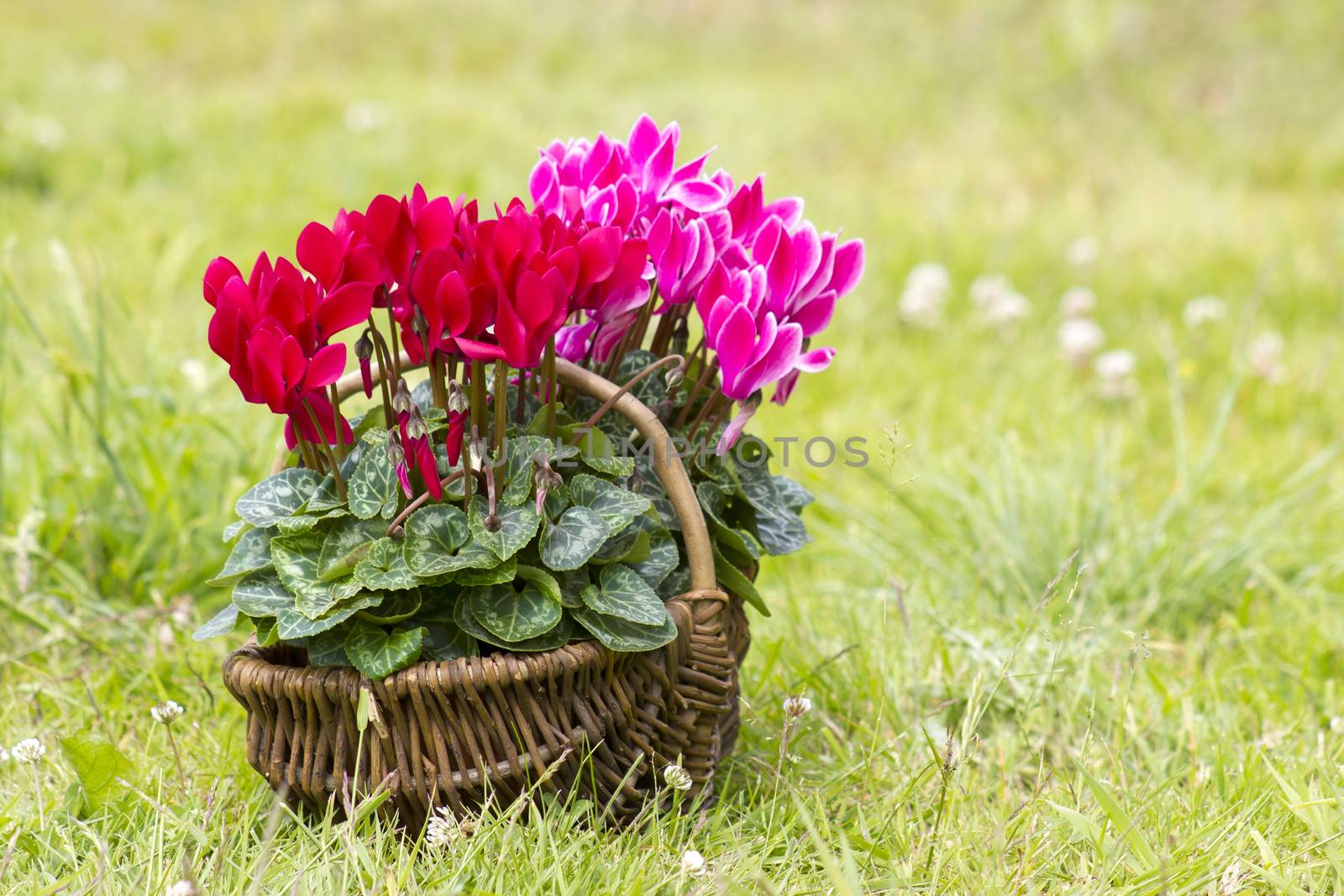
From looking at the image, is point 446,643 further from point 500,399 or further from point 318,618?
point 500,399

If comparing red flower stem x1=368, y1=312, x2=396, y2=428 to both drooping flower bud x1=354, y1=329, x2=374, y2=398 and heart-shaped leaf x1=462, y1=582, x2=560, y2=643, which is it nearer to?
drooping flower bud x1=354, y1=329, x2=374, y2=398

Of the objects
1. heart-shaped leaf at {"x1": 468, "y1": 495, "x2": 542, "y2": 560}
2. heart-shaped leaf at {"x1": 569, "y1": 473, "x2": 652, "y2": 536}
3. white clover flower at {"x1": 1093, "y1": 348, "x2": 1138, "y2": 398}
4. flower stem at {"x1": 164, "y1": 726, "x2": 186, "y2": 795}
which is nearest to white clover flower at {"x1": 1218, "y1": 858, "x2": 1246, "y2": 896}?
heart-shaped leaf at {"x1": 569, "y1": 473, "x2": 652, "y2": 536}

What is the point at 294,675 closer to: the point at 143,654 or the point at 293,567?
the point at 293,567

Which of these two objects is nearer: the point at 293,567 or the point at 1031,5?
the point at 293,567

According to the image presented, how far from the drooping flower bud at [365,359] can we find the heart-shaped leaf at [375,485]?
A: 0.35ft

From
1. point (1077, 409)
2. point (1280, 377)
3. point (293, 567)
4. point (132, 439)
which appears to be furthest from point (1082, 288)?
point (293, 567)

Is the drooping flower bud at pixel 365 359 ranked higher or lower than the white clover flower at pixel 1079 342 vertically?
higher

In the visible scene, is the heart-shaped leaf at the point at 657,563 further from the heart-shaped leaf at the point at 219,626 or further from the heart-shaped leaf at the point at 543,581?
the heart-shaped leaf at the point at 219,626

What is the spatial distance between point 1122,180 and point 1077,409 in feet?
10.5

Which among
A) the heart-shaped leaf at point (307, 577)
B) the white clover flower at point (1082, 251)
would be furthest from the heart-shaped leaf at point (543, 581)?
the white clover flower at point (1082, 251)

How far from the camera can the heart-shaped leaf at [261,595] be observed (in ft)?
5.00

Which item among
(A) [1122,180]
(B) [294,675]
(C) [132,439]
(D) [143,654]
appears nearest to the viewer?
(B) [294,675]

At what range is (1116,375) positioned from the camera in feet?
12.7

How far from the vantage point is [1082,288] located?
490 cm
